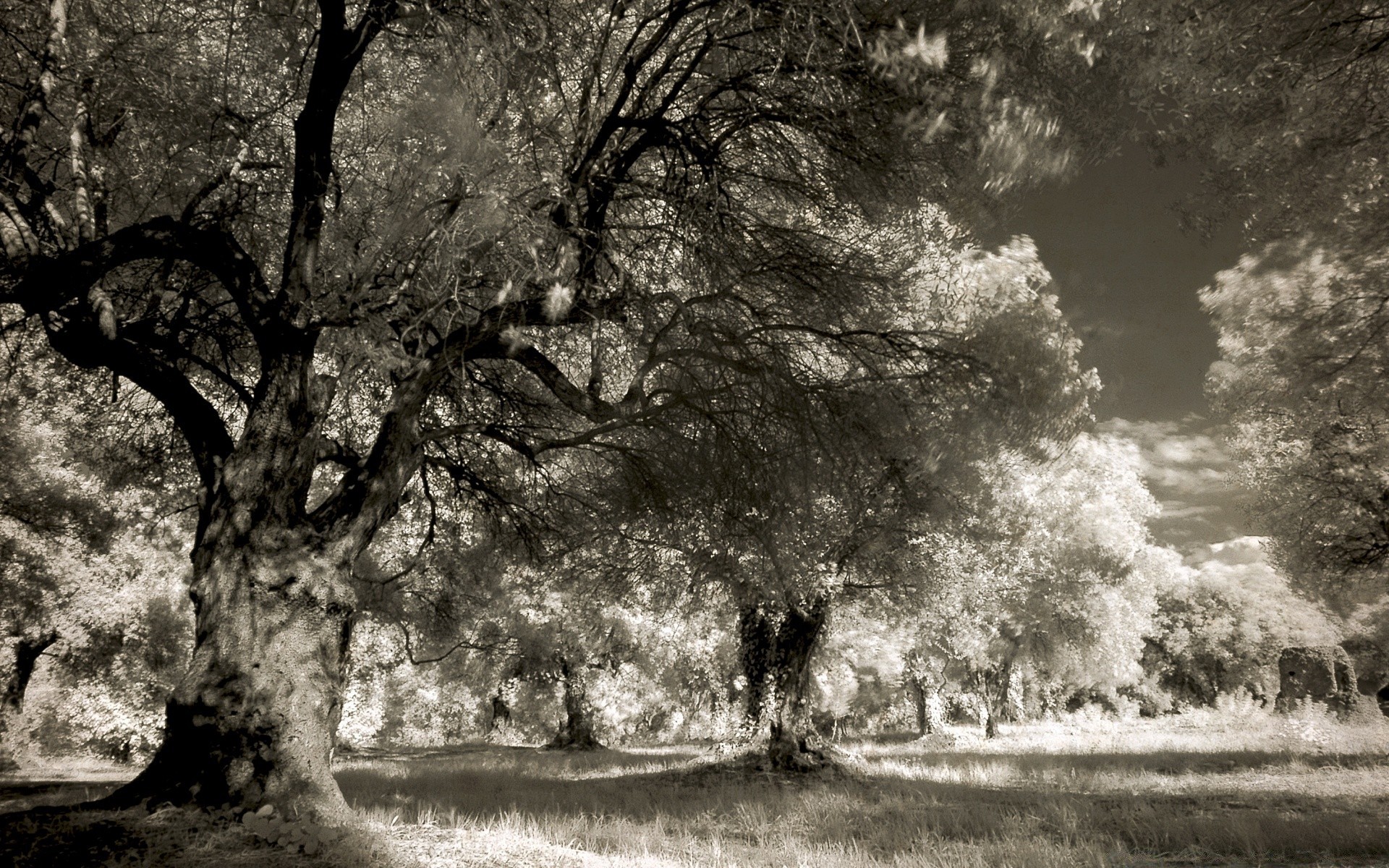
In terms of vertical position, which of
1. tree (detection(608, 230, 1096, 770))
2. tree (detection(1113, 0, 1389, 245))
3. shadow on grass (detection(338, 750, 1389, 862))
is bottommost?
shadow on grass (detection(338, 750, 1389, 862))

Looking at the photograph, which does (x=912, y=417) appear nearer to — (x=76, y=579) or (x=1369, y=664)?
(x=76, y=579)

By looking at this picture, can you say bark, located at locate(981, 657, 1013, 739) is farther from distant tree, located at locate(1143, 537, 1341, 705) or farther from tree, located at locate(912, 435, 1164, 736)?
distant tree, located at locate(1143, 537, 1341, 705)

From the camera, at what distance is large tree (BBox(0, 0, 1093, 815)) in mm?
5094

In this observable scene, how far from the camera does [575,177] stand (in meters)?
6.01

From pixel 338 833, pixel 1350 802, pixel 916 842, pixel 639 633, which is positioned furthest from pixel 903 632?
pixel 338 833

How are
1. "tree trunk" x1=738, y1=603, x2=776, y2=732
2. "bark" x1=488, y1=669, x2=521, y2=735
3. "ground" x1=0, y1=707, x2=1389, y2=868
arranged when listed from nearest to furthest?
"ground" x1=0, y1=707, x2=1389, y2=868, "tree trunk" x1=738, y1=603, x2=776, y2=732, "bark" x1=488, y1=669, x2=521, y2=735

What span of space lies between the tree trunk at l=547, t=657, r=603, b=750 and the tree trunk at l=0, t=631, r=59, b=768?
1426 cm

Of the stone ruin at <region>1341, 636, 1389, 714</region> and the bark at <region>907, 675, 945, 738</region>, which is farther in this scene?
the stone ruin at <region>1341, 636, 1389, 714</region>

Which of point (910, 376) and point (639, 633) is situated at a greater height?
point (910, 376)

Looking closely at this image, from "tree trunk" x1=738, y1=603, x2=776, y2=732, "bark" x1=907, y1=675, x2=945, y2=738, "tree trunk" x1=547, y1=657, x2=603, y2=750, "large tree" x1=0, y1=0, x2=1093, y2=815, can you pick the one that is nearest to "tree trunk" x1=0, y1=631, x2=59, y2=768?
"tree trunk" x1=547, y1=657, x2=603, y2=750

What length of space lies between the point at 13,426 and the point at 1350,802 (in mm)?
21922

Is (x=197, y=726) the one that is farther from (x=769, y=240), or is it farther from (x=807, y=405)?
(x=769, y=240)

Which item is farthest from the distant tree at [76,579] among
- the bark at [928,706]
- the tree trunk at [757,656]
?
the bark at [928,706]

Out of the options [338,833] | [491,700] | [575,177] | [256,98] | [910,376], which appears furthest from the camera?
[491,700]
